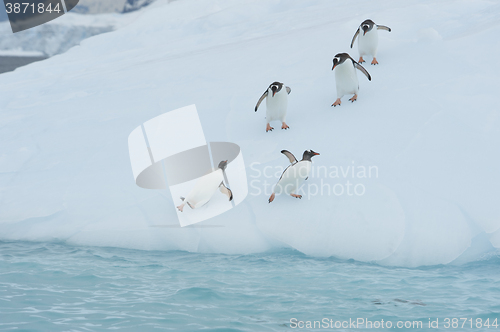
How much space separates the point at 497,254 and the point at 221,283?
1970 millimetres

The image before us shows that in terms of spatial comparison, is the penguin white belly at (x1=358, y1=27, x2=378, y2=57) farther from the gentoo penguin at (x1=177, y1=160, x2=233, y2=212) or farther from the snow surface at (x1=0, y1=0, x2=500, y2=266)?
the gentoo penguin at (x1=177, y1=160, x2=233, y2=212)

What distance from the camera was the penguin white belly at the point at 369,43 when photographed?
475 centimetres

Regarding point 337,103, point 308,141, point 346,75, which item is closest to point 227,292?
point 308,141

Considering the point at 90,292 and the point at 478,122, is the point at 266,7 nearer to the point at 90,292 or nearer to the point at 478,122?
the point at 478,122

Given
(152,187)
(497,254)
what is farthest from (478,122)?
(152,187)

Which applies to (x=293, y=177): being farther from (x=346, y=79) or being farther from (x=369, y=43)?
(x=369, y=43)

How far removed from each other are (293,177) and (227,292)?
1.15 m

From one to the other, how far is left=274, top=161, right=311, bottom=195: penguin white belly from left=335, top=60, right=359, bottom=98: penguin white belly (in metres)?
1.42

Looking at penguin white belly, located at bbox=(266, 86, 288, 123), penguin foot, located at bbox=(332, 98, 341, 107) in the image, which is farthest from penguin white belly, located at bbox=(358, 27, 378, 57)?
penguin white belly, located at bbox=(266, 86, 288, 123)

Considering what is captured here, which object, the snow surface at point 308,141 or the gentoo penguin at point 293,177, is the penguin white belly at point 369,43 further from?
the gentoo penguin at point 293,177

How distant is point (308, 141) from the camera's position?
3830 mm

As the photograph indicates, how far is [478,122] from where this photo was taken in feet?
11.4

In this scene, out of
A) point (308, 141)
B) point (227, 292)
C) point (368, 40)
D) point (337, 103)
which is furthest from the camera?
point (368, 40)

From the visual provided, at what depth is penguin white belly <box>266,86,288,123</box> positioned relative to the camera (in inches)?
154
